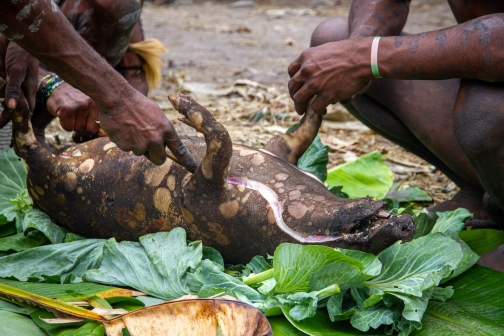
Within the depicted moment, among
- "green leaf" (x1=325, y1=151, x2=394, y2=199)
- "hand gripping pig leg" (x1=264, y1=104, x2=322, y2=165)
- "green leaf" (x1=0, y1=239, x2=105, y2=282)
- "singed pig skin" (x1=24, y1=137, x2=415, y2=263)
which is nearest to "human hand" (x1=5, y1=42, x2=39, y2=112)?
"singed pig skin" (x1=24, y1=137, x2=415, y2=263)

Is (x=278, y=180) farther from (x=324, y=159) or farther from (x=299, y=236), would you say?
(x=324, y=159)

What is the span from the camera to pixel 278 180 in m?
2.38

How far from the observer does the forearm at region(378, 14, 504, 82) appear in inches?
87.9

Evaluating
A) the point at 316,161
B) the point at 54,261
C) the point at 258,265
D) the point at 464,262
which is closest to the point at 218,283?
the point at 258,265

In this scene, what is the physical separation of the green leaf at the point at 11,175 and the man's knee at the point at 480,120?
1.99 metres

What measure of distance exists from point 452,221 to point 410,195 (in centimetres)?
84

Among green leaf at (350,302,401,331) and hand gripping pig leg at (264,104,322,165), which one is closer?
green leaf at (350,302,401,331)

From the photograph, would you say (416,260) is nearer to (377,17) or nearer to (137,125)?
(137,125)

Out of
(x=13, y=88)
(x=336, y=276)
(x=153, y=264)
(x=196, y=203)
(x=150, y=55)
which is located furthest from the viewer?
(x=150, y=55)

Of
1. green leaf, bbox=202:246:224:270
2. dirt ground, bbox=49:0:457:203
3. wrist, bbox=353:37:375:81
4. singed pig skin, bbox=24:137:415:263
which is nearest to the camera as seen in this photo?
singed pig skin, bbox=24:137:415:263

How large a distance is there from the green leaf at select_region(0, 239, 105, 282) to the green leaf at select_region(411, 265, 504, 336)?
1.19m

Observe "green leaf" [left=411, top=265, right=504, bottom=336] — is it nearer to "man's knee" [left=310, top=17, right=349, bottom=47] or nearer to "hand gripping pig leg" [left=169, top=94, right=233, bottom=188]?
"hand gripping pig leg" [left=169, top=94, right=233, bottom=188]

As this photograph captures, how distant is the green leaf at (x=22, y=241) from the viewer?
257cm

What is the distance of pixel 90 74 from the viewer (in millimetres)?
2068
